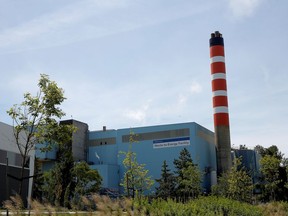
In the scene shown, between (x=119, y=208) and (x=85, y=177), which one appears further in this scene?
(x=85, y=177)

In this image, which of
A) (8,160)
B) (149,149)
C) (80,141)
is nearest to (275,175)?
(149,149)

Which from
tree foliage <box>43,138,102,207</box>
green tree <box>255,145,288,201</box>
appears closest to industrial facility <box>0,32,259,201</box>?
green tree <box>255,145,288,201</box>

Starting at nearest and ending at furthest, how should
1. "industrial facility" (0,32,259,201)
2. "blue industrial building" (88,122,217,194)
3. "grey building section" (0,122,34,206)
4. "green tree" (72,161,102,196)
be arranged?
"grey building section" (0,122,34,206), "green tree" (72,161,102,196), "industrial facility" (0,32,259,201), "blue industrial building" (88,122,217,194)

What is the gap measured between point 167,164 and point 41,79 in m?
50.8

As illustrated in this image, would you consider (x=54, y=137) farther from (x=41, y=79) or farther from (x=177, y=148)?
(x=177, y=148)

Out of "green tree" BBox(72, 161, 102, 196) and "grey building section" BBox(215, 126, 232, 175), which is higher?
"grey building section" BBox(215, 126, 232, 175)

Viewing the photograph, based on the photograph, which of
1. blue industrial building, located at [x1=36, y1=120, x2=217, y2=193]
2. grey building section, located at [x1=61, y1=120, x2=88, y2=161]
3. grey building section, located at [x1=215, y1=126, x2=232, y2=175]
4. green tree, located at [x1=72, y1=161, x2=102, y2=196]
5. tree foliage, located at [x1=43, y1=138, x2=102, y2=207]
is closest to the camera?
tree foliage, located at [x1=43, y1=138, x2=102, y2=207]

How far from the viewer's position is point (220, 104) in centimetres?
6059

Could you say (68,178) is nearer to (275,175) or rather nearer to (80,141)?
(275,175)

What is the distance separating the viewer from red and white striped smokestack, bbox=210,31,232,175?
199ft

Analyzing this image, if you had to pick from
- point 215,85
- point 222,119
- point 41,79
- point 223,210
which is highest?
point 215,85

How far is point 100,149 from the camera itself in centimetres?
7025

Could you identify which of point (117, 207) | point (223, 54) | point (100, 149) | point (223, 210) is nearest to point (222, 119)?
point (223, 54)

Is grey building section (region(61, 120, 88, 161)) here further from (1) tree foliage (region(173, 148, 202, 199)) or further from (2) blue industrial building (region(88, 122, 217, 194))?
(1) tree foliage (region(173, 148, 202, 199))
